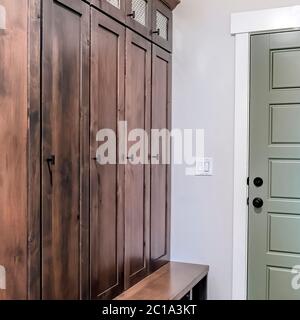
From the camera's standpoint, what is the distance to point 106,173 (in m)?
1.88

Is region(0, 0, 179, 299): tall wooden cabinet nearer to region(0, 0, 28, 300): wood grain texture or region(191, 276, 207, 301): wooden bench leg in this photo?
region(0, 0, 28, 300): wood grain texture

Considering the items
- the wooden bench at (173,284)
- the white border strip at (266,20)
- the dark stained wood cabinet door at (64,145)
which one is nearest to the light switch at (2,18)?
the dark stained wood cabinet door at (64,145)

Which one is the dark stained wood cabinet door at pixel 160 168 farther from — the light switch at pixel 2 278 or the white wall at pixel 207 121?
the light switch at pixel 2 278

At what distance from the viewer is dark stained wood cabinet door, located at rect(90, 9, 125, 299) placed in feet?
5.76

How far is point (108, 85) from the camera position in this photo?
188cm

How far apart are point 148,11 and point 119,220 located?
1.28 m

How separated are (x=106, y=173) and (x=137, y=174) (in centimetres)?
36

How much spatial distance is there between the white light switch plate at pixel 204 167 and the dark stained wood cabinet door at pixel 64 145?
1131 millimetres

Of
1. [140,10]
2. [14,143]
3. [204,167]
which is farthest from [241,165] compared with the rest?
[14,143]

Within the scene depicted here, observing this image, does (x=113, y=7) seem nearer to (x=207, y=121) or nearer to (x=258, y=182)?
(x=207, y=121)

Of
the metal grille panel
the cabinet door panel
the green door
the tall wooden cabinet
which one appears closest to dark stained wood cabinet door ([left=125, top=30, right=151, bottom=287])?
the tall wooden cabinet

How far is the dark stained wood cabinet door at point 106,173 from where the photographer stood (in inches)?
69.2

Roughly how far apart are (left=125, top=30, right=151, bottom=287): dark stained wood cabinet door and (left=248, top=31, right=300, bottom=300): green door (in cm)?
72
